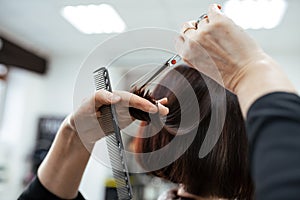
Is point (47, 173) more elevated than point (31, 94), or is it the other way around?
point (47, 173)

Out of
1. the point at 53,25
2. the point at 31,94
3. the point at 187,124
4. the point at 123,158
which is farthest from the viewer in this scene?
the point at 31,94

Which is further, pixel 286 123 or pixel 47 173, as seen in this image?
pixel 47 173

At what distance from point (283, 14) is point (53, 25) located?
6.52 feet

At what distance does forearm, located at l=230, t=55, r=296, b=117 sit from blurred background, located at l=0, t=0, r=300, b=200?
1.79 metres

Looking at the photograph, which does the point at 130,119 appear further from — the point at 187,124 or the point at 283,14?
the point at 283,14

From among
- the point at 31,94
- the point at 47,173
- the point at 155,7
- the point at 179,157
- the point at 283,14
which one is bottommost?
the point at 31,94

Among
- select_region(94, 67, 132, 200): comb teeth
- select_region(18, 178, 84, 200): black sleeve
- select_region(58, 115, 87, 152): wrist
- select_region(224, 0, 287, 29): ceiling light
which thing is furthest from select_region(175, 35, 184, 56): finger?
select_region(224, 0, 287, 29): ceiling light

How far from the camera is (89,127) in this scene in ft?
1.94

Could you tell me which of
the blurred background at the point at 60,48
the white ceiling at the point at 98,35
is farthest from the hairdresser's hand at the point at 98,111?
the white ceiling at the point at 98,35

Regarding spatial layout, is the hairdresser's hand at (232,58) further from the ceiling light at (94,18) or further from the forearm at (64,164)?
the ceiling light at (94,18)

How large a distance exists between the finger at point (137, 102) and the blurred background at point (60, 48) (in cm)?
165

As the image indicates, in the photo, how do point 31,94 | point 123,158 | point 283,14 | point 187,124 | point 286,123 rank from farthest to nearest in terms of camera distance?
1. point 31,94
2. point 283,14
3. point 187,124
4. point 123,158
5. point 286,123

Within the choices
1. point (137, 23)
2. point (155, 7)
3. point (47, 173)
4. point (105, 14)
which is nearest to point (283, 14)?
point (155, 7)

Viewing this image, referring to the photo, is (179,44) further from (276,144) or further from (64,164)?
(64,164)
